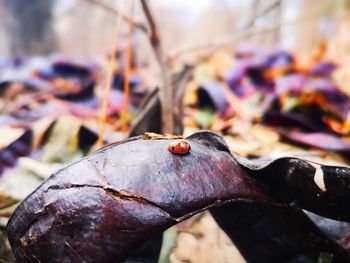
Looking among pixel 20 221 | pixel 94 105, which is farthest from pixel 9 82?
pixel 20 221

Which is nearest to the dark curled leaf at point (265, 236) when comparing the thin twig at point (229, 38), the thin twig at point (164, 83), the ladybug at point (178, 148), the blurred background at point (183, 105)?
the blurred background at point (183, 105)

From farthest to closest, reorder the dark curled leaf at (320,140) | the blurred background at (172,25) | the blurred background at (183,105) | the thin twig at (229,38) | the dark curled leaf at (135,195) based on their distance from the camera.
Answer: the blurred background at (172,25) → the thin twig at (229,38) → the dark curled leaf at (320,140) → the blurred background at (183,105) → the dark curled leaf at (135,195)

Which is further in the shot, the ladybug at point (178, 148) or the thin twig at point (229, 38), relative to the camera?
the thin twig at point (229, 38)

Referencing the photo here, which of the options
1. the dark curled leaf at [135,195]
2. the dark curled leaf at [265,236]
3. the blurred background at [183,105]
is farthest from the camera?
the blurred background at [183,105]

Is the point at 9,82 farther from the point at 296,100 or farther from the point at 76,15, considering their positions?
the point at 76,15

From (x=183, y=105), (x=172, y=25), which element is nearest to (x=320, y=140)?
(x=183, y=105)

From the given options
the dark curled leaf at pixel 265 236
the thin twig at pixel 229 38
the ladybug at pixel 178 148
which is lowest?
the dark curled leaf at pixel 265 236

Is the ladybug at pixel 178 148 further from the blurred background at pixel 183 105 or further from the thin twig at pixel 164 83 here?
the thin twig at pixel 164 83

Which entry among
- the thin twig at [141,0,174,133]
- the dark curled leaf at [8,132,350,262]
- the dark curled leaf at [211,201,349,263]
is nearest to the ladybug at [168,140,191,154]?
the dark curled leaf at [8,132,350,262]
